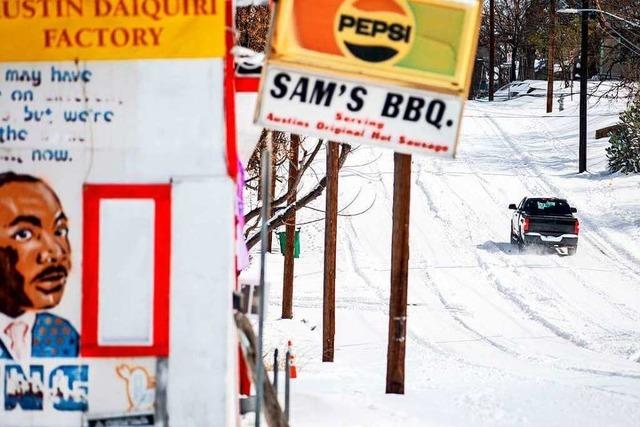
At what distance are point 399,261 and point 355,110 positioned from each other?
9559 mm

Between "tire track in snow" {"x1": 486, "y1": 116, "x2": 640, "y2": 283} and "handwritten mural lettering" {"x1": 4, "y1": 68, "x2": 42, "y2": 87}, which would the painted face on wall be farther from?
"tire track in snow" {"x1": 486, "y1": 116, "x2": 640, "y2": 283}

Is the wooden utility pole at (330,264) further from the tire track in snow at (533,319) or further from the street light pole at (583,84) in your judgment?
the street light pole at (583,84)

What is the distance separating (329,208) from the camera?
2181 cm

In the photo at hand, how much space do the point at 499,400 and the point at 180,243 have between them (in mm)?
8587

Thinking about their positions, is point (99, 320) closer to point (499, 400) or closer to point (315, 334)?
point (499, 400)

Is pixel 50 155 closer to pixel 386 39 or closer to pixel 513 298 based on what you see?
pixel 386 39

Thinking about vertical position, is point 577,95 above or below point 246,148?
above

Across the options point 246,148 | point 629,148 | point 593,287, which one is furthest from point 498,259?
point 246,148

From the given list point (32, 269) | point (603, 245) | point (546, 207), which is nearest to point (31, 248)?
point (32, 269)

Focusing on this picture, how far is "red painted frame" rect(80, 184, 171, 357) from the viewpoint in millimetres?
5781

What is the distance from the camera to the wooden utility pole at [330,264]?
67.5 feet

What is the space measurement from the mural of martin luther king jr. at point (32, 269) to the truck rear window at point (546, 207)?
1060 inches

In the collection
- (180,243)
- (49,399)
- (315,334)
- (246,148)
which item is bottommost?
(315,334)

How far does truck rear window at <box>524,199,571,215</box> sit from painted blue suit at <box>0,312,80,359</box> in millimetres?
26927
